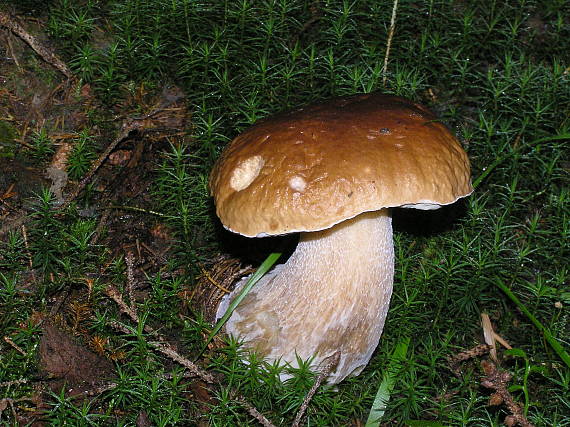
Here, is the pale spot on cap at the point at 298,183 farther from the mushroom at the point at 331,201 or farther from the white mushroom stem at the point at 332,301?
the white mushroom stem at the point at 332,301

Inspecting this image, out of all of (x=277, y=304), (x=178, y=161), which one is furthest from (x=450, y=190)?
(x=178, y=161)

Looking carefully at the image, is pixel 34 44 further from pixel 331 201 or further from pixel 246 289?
pixel 331 201

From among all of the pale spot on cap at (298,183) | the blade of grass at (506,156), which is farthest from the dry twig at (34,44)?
the blade of grass at (506,156)

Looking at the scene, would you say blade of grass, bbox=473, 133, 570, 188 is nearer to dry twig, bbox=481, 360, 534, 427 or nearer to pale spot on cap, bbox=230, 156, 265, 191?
dry twig, bbox=481, 360, 534, 427

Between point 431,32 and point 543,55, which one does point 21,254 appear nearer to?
point 431,32

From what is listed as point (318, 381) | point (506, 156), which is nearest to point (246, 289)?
point (318, 381)

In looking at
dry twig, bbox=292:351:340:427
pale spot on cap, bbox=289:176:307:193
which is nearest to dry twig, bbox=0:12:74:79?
pale spot on cap, bbox=289:176:307:193
